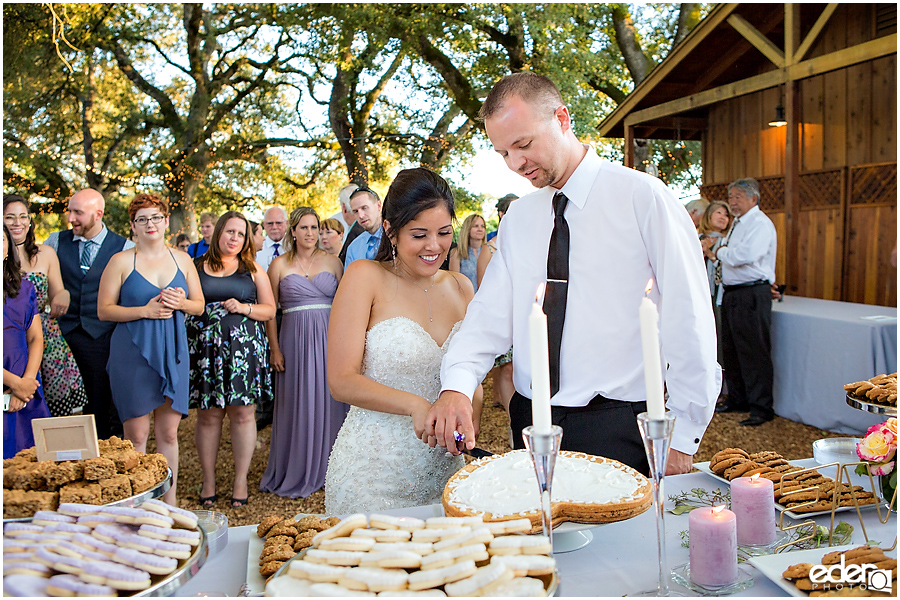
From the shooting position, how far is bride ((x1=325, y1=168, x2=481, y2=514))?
2.25 m

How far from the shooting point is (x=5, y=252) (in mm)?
3537

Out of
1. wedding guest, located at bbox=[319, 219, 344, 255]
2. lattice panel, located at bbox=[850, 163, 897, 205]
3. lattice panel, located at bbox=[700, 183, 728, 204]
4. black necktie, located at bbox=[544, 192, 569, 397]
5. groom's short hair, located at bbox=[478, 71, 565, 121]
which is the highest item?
lattice panel, located at bbox=[700, 183, 728, 204]

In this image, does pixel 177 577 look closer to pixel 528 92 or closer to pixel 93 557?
pixel 93 557

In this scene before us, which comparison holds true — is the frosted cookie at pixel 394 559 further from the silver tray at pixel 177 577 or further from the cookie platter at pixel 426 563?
the silver tray at pixel 177 577

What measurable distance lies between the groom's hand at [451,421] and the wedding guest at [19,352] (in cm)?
Result: 237

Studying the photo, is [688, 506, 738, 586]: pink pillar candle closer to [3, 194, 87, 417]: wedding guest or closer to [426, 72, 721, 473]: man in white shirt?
[426, 72, 721, 473]: man in white shirt

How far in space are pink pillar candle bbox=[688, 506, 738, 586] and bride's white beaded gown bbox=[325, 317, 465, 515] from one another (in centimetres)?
127

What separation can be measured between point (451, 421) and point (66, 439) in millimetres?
867

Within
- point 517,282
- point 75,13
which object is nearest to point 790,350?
point 517,282

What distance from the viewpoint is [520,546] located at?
3.55ft

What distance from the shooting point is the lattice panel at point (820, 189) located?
8.54m

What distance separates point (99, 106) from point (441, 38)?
772cm

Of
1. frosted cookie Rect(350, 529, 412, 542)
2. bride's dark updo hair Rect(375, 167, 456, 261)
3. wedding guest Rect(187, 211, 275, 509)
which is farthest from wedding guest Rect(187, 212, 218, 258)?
frosted cookie Rect(350, 529, 412, 542)

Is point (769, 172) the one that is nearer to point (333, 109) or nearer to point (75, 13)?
point (333, 109)
